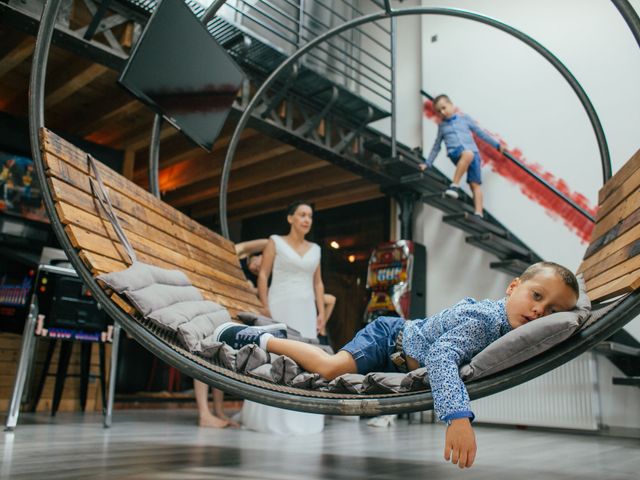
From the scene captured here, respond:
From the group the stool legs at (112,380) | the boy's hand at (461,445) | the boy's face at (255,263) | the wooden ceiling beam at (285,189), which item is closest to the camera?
the boy's hand at (461,445)

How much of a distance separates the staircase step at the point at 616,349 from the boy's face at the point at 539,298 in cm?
233

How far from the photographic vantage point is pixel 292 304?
3.66 m

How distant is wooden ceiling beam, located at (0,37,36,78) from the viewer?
13.4ft

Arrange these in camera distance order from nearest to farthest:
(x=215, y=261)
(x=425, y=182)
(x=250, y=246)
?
(x=215, y=261) < (x=250, y=246) < (x=425, y=182)

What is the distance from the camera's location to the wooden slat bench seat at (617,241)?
1.54 metres

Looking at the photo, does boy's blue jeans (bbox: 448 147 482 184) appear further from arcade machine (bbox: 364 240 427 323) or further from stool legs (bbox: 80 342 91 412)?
stool legs (bbox: 80 342 91 412)

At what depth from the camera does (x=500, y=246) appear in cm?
460

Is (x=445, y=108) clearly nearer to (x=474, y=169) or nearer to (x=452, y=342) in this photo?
(x=474, y=169)

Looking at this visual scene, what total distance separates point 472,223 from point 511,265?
1.52ft

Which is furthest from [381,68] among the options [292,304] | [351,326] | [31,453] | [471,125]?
[31,453]

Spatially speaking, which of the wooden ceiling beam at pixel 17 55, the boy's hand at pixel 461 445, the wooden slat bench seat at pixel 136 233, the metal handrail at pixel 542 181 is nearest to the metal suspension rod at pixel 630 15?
the boy's hand at pixel 461 445

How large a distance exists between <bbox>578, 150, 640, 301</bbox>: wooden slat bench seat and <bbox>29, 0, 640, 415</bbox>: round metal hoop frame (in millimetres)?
135

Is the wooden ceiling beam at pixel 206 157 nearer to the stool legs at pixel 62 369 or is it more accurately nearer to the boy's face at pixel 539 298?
the stool legs at pixel 62 369

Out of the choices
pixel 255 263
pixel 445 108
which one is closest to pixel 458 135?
pixel 445 108
